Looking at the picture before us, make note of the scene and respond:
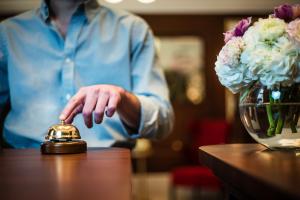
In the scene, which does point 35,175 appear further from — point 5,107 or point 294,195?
point 5,107

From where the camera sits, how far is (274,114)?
960mm

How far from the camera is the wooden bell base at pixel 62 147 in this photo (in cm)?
101

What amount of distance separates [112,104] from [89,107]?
5 centimetres

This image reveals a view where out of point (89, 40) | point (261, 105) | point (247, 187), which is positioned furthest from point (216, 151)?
point (89, 40)

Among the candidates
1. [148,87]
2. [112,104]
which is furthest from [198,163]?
[112,104]

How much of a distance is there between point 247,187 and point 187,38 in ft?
21.0

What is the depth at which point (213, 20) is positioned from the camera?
6.88 meters

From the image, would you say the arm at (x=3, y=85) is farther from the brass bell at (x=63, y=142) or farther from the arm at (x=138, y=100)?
the brass bell at (x=63, y=142)

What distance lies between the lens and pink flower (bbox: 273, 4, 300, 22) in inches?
39.0

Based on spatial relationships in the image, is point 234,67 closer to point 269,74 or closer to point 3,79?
point 269,74

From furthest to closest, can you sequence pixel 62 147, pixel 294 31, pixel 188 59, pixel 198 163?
pixel 188 59, pixel 198 163, pixel 62 147, pixel 294 31

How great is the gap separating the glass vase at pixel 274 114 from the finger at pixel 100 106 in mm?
314

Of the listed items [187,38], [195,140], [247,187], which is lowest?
[195,140]

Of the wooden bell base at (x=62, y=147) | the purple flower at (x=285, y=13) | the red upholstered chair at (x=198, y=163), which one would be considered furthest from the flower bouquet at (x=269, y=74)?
the red upholstered chair at (x=198, y=163)
